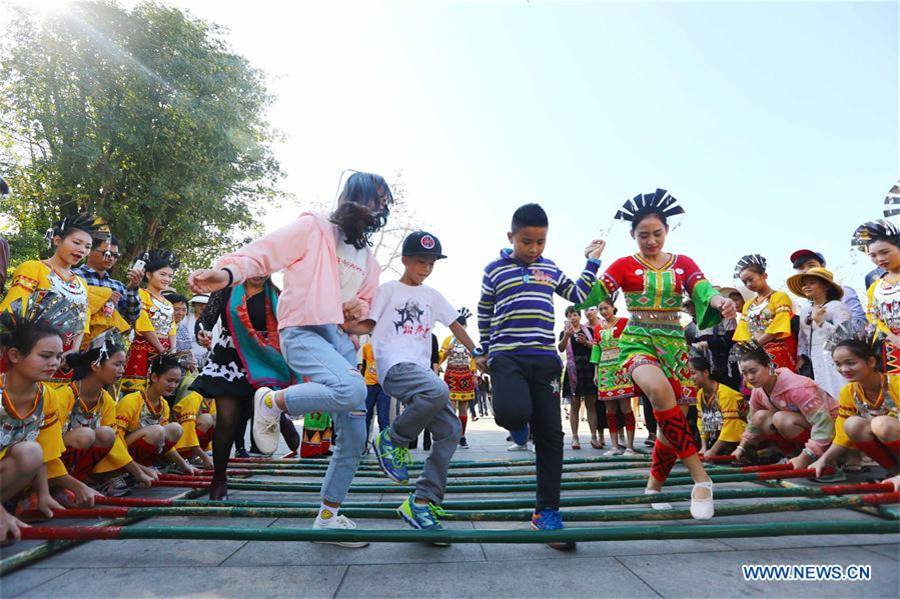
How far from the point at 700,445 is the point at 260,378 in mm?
5142

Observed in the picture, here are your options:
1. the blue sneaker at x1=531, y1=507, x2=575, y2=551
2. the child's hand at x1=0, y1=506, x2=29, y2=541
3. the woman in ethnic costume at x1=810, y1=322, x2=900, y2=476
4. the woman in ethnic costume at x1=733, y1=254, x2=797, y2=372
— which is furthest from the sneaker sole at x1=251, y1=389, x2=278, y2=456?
the woman in ethnic costume at x1=733, y1=254, x2=797, y2=372

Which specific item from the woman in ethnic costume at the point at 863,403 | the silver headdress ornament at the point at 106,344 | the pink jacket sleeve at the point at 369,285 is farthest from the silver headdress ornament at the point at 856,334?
the silver headdress ornament at the point at 106,344

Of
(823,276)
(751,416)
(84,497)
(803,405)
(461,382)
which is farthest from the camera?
(461,382)

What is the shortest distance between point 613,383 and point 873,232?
3.07 metres

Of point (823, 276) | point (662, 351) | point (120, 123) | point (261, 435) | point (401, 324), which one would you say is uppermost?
point (120, 123)

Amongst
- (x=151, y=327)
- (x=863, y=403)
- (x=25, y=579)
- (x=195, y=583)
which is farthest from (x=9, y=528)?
(x=863, y=403)

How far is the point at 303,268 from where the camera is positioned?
2.84 m

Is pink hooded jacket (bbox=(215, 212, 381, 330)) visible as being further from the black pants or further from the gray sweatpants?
the black pants

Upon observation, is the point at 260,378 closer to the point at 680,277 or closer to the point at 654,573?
the point at 654,573

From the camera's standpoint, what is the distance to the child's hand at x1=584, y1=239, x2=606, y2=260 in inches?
128

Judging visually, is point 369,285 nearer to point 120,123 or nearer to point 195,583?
point 195,583

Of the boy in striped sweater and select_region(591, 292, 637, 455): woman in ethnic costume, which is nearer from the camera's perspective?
the boy in striped sweater

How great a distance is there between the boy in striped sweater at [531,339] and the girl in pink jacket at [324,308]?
2.52 feet

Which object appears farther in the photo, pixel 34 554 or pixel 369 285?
pixel 369 285
